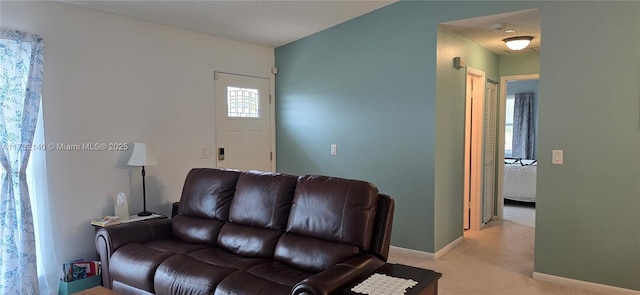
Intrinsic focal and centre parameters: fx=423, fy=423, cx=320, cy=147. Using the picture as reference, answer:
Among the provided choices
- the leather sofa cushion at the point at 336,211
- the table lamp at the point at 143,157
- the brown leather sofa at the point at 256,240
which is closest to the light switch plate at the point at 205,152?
the table lamp at the point at 143,157

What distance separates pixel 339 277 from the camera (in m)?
2.16

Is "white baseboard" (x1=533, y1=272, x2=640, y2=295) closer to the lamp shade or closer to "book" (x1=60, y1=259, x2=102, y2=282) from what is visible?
the lamp shade

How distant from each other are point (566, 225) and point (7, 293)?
4.28m

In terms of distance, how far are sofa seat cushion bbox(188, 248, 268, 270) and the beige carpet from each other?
1.57 meters

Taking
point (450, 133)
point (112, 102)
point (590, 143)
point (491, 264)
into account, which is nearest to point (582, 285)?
point (491, 264)

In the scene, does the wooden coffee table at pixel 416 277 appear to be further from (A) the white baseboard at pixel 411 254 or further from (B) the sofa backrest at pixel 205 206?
(A) the white baseboard at pixel 411 254

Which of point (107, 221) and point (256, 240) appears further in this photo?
point (107, 221)

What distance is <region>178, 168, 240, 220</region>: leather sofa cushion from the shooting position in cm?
327

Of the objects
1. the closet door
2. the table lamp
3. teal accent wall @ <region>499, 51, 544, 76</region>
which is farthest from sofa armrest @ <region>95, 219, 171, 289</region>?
teal accent wall @ <region>499, 51, 544, 76</region>

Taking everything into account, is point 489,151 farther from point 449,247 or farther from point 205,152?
point 205,152

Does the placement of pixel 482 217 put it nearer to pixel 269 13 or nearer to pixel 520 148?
pixel 269 13

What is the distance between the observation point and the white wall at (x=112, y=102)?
10.8 feet

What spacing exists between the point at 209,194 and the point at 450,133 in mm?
2547

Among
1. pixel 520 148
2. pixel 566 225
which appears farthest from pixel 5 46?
pixel 520 148
